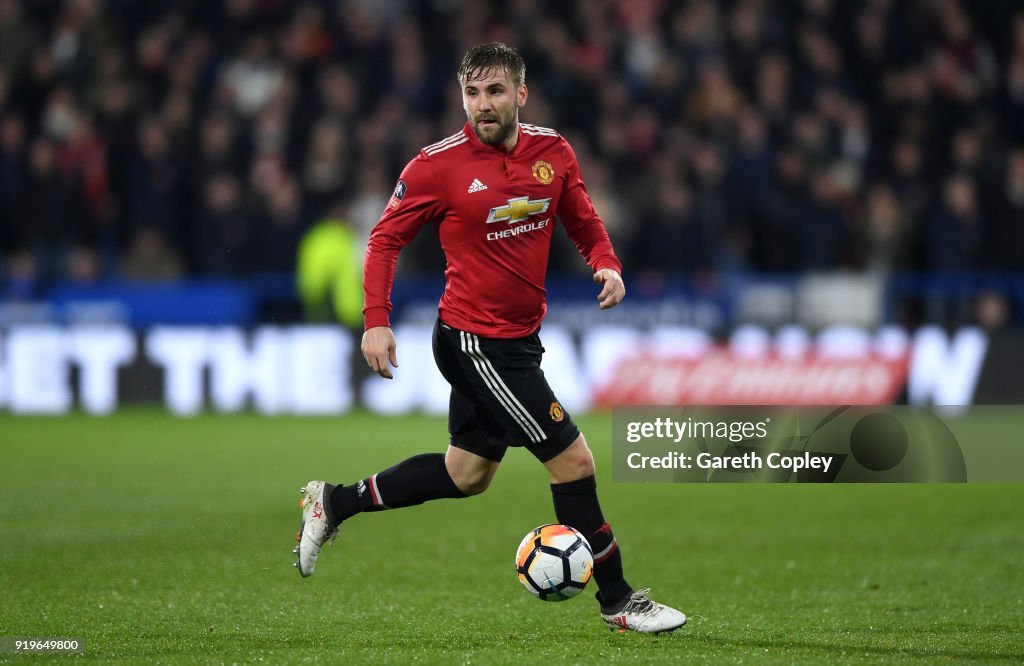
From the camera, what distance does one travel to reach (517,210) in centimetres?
545

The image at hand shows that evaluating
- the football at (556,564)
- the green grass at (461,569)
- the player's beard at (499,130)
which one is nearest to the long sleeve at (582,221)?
the player's beard at (499,130)

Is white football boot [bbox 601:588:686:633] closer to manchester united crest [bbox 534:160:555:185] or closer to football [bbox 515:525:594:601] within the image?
football [bbox 515:525:594:601]

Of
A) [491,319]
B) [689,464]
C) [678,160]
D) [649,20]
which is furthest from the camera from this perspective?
[649,20]

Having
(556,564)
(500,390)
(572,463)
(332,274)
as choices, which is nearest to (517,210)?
(500,390)

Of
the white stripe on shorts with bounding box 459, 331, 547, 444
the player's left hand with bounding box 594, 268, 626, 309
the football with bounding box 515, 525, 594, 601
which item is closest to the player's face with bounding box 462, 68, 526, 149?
the player's left hand with bounding box 594, 268, 626, 309

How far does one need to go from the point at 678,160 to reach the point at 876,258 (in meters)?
2.37

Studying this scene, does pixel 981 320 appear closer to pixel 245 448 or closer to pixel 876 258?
pixel 876 258

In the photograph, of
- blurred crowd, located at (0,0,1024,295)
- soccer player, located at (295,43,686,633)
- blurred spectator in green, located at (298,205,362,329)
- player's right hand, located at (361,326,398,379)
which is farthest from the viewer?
blurred crowd, located at (0,0,1024,295)

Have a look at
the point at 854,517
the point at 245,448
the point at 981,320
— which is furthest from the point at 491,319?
the point at 981,320

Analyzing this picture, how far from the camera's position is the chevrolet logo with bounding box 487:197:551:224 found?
213 inches

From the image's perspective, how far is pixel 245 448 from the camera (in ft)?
38.4

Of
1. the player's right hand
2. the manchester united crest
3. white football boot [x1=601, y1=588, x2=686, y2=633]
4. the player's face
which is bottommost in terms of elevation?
white football boot [x1=601, y1=588, x2=686, y2=633]

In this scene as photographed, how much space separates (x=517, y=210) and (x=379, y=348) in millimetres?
698

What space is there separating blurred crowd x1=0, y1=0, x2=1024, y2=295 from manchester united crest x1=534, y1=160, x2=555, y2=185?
33.5 feet
